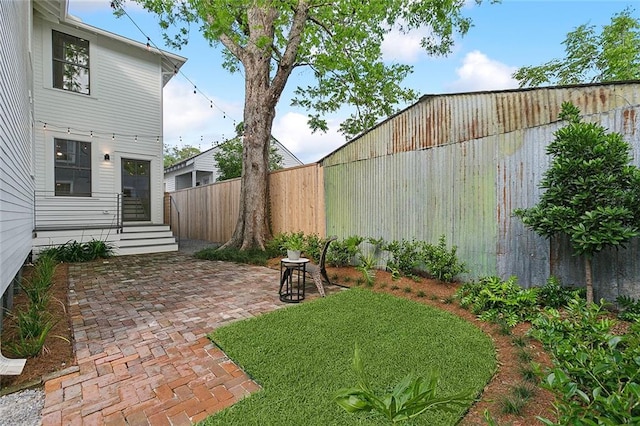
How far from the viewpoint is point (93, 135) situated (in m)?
8.96

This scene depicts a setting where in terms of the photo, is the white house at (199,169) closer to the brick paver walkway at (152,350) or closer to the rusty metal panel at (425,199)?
the rusty metal panel at (425,199)

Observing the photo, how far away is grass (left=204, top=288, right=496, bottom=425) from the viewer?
196cm

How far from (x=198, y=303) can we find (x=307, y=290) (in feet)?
5.52

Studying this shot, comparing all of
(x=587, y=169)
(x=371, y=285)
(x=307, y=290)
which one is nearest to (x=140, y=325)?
(x=307, y=290)

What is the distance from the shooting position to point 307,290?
16.1ft

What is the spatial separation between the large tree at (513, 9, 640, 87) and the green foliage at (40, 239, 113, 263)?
16397 millimetres

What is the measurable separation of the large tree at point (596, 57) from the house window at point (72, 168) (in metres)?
16.7

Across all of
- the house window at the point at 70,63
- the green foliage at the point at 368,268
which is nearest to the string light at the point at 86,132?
the house window at the point at 70,63

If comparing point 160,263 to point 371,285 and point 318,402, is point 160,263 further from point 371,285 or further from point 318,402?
point 318,402

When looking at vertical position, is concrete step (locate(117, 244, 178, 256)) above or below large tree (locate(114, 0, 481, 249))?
below

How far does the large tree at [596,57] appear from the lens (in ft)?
32.1

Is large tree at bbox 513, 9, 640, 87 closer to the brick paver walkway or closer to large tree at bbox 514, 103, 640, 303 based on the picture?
large tree at bbox 514, 103, 640, 303

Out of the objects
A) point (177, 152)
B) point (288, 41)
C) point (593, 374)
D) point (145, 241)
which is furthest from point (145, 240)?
point (177, 152)

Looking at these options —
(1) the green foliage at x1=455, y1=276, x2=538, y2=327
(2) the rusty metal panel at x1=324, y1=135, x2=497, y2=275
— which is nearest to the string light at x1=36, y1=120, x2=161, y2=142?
(2) the rusty metal panel at x1=324, y1=135, x2=497, y2=275
